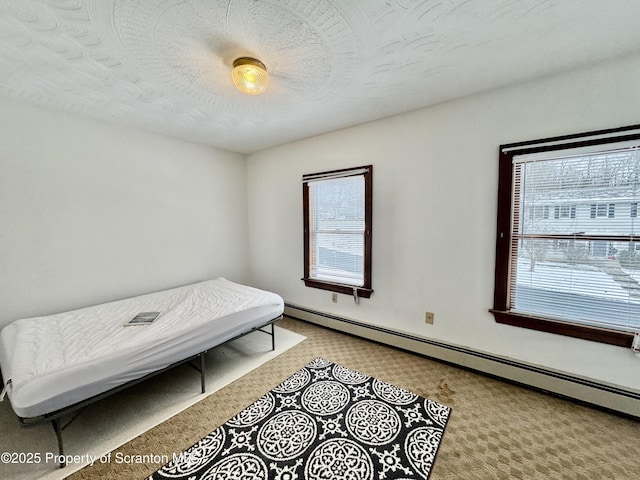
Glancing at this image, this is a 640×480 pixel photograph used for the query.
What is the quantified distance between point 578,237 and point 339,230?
81.7 inches

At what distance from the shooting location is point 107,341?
5.64 feet

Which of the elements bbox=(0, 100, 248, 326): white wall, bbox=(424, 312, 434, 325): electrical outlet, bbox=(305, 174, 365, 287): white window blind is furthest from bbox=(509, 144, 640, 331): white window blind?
bbox=(0, 100, 248, 326): white wall

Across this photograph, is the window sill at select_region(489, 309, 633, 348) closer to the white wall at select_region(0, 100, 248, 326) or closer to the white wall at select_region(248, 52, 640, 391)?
the white wall at select_region(248, 52, 640, 391)

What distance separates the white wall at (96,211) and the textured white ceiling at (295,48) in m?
0.38

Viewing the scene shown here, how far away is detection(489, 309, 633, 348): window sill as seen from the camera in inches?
66.6

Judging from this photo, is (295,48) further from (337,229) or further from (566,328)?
(566,328)

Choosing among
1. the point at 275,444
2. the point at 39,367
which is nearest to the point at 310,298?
the point at 275,444

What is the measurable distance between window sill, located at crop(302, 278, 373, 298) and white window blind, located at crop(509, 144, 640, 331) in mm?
1322

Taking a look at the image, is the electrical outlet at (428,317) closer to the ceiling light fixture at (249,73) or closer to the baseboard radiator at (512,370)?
the baseboard radiator at (512,370)

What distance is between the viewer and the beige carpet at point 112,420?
1403 millimetres

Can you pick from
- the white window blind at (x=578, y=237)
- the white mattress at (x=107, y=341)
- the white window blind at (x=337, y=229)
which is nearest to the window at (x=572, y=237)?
the white window blind at (x=578, y=237)

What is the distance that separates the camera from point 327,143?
9.93 ft

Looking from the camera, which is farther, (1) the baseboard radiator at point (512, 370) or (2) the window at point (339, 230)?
(2) the window at point (339, 230)

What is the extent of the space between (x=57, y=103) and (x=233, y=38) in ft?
6.33
